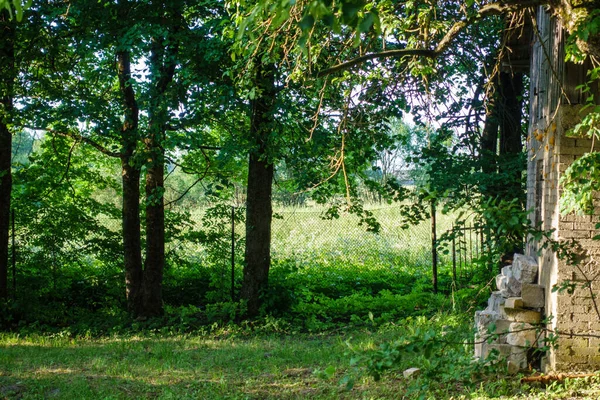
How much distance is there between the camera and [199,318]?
41.6ft

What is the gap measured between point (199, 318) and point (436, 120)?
595 centimetres

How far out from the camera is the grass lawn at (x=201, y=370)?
7055mm

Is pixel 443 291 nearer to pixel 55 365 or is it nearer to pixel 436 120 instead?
pixel 436 120

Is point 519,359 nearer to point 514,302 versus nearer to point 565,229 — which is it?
point 514,302

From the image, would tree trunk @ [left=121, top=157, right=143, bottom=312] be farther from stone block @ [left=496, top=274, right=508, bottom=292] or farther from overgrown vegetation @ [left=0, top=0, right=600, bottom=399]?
stone block @ [left=496, top=274, right=508, bottom=292]

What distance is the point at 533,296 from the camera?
7.43 metres

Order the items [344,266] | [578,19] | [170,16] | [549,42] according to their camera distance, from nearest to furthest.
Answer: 1. [578,19]
2. [549,42]
3. [170,16]
4. [344,266]

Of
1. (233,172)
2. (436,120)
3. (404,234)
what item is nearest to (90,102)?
(233,172)

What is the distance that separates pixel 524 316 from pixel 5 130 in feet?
31.5

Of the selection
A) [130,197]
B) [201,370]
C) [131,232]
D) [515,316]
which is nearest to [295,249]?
[131,232]

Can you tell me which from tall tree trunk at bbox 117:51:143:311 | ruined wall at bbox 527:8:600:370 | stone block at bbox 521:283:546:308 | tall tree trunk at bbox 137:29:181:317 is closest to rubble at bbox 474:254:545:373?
stone block at bbox 521:283:546:308

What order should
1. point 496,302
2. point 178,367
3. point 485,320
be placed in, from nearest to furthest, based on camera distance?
point 485,320, point 496,302, point 178,367

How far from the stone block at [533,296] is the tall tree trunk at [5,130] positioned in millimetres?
8767

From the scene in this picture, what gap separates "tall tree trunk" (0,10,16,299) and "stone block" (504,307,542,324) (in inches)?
341
